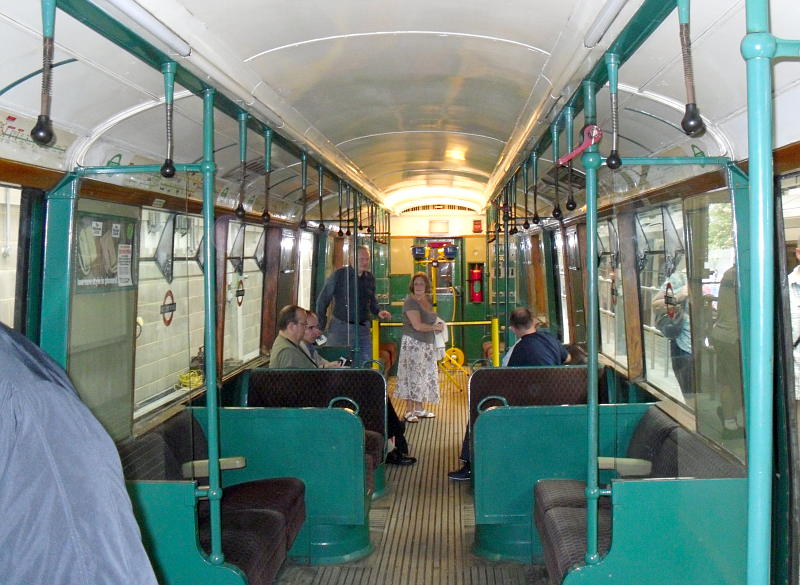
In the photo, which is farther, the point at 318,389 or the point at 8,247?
the point at 318,389

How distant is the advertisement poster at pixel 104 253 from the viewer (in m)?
3.45

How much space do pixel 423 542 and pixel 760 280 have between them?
12.0ft

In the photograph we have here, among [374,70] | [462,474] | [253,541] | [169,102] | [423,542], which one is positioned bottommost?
[423,542]

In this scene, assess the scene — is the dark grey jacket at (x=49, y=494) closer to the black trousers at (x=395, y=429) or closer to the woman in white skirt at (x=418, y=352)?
the black trousers at (x=395, y=429)

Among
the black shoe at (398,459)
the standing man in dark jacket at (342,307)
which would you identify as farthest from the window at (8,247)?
the standing man in dark jacket at (342,307)

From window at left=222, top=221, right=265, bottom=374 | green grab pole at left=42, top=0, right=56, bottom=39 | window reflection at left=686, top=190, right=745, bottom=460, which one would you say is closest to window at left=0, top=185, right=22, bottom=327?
green grab pole at left=42, top=0, right=56, bottom=39

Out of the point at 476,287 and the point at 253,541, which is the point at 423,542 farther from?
the point at 476,287

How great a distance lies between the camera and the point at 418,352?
7.92 meters

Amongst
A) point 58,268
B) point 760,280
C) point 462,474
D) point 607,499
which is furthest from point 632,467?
point 58,268

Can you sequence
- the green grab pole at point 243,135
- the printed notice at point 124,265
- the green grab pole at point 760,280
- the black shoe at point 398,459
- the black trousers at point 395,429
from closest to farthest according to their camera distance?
the green grab pole at point 760,280, the printed notice at point 124,265, the green grab pole at point 243,135, the black trousers at point 395,429, the black shoe at point 398,459

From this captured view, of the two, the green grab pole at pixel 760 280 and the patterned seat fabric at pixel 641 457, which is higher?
the green grab pole at pixel 760 280

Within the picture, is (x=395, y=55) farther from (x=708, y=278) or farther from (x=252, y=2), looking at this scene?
(x=708, y=278)

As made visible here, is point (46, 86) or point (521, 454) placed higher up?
point (46, 86)

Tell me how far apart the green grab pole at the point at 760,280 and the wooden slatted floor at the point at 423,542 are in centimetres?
286
